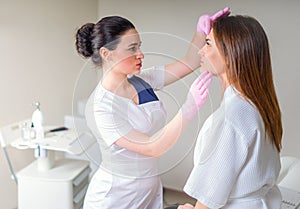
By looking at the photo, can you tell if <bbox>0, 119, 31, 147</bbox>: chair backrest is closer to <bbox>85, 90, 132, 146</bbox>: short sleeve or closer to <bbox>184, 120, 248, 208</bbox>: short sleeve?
<bbox>85, 90, 132, 146</bbox>: short sleeve

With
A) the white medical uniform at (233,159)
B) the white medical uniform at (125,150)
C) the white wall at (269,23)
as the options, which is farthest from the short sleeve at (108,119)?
the white wall at (269,23)

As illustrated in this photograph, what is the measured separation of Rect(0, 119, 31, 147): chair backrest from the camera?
2.33m

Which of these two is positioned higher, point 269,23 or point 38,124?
point 269,23

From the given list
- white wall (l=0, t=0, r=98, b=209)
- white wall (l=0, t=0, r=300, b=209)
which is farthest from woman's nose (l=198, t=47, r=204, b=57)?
white wall (l=0, t=0, r=98, b=209)

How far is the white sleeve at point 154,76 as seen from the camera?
45.1 inches

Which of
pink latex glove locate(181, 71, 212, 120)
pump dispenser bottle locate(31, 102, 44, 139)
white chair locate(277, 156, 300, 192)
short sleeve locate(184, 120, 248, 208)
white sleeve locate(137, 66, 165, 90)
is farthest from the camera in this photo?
pump dispenser bottle locate(31, 102, 44, 139)

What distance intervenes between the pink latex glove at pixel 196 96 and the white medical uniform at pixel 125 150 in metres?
0.08

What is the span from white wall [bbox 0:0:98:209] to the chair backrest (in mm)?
82

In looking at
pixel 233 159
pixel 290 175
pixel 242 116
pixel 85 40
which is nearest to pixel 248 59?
pixel 242 116

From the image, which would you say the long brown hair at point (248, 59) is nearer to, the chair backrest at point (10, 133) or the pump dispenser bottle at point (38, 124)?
the pump dispenser bottle at point (38, 124)

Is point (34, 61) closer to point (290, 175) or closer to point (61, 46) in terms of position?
→ point (61, 46)

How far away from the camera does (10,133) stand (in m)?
2.39

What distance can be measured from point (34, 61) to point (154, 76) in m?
1.68

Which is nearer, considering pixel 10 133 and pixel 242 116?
pixel 242 116
